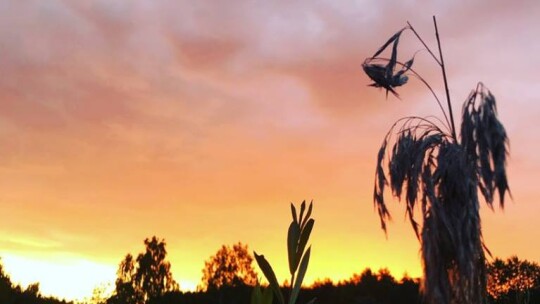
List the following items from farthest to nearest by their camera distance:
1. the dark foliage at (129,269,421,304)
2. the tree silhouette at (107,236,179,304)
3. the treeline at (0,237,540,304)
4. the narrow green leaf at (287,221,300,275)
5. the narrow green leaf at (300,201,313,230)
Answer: the tree silhouette at (107,236,179,304), the dark foliage at (129,269,421,304), the treeline at (0,237,540,304), the narrow green leaf at (300,201,313,230), the narrow green leaf at (287,221,300,275)

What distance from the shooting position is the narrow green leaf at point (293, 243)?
3.60 m

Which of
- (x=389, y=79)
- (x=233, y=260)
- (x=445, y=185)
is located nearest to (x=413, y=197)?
(x=445, y=185)

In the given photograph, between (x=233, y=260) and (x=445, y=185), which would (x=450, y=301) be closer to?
(x=445, y=185)

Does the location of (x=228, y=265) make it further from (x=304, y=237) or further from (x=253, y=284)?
(x=304, y=237)

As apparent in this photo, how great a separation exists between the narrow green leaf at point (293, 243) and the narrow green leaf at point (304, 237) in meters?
0.03

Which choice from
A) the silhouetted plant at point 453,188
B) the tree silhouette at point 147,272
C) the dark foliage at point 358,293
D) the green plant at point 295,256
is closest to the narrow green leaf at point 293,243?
the green plant at point 295,256

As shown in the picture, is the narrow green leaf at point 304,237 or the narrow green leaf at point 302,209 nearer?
the narrow green leaf at point 304,237

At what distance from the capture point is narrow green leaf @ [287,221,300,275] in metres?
3.60

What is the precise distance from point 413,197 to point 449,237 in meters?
0.68

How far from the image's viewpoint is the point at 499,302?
31.6 meters

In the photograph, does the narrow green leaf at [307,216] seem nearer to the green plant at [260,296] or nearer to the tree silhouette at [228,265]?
the green plant at [260,296]

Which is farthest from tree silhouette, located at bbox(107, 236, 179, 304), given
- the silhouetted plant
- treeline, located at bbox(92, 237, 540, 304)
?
the silhouetted plant

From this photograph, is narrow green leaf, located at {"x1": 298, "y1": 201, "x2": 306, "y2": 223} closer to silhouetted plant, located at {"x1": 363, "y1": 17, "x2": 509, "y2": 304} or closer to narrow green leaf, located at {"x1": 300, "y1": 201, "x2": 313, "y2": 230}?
narrow green leaf, located at {"x1": 300, "y1": 201, "x2": 313, "y2": 230}

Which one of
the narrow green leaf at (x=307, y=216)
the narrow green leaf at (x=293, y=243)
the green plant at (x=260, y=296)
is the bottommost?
the green plant at (x=260, y=296)
